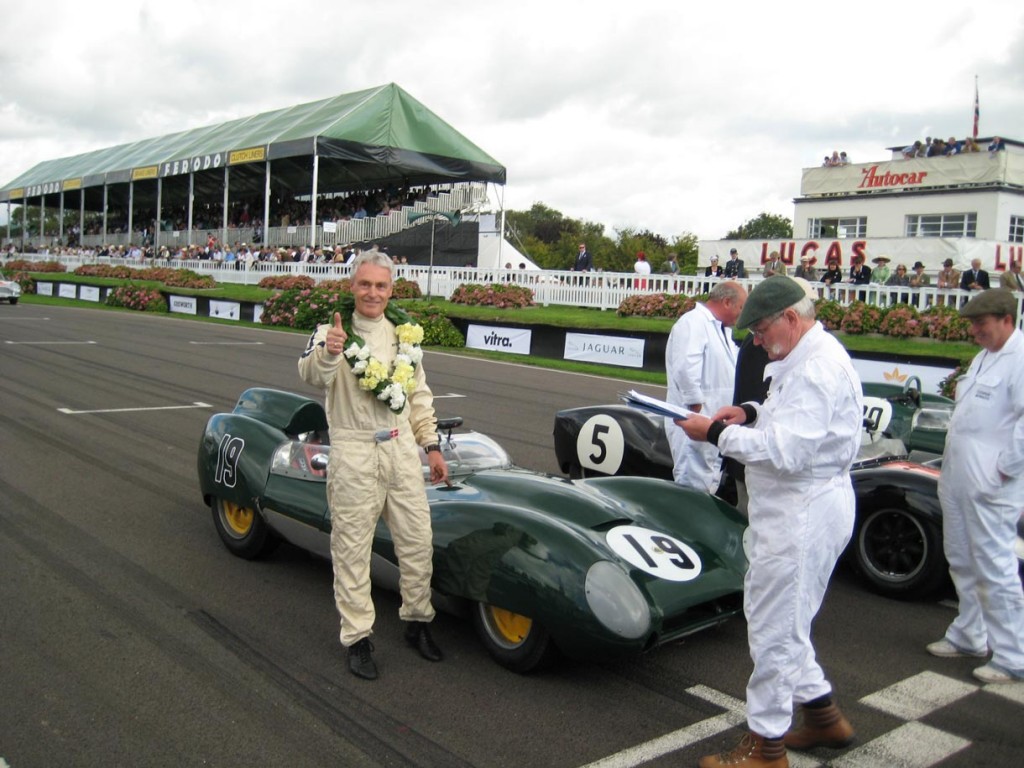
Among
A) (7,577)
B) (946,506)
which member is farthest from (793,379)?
(7,577)

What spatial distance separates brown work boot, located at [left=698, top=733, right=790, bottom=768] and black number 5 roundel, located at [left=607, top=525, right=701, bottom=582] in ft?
2.87

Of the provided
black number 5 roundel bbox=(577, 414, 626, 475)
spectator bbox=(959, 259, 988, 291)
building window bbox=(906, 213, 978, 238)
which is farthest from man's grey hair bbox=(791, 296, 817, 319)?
building window bbox=(906, 213, 978, 238)

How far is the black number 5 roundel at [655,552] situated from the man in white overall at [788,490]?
0.78 m

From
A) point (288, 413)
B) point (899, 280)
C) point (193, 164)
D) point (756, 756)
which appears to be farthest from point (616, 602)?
point (193, 164)

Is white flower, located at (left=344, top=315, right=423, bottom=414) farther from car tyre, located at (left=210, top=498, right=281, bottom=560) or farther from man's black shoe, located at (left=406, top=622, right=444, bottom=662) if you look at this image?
car tyre, located at (left=210, top=498, right=281, bottom=560)

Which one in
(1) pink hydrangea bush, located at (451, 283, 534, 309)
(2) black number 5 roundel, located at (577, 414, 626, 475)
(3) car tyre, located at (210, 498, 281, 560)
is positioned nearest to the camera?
(3) car tyre, located at (210, 498, 281, 560)

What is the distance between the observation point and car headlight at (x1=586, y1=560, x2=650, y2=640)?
11.7ft

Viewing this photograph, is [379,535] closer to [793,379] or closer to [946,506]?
[793,379]

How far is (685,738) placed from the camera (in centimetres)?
344

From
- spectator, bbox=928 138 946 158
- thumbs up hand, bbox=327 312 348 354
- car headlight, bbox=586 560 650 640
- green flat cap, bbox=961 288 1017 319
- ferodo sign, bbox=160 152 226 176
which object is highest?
spectator, bbox=928 138 946 158

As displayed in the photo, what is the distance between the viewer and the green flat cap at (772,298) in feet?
10.3

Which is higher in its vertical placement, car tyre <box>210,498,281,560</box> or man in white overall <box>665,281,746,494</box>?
man in white overall <box>665,281,746,494</box>

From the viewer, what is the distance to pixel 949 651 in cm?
436

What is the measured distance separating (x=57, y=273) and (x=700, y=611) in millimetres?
47370
